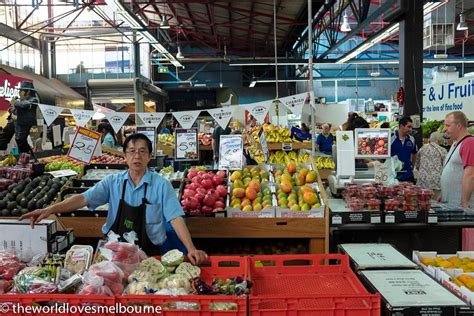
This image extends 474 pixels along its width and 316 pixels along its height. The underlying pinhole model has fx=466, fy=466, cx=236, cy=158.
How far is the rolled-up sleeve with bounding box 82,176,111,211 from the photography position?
3072 millimetres

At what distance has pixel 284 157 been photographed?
7504 mm

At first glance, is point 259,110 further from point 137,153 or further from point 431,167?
point 137,153

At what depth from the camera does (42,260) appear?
248 centimetres

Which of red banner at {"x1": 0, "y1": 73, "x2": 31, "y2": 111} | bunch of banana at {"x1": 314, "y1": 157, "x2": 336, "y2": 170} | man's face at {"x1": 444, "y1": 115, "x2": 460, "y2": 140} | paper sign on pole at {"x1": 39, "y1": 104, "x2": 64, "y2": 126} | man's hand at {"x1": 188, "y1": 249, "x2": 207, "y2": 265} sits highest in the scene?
red banner at {"x1": 0, "y1": 73, "x2": 31, "y2": 111}

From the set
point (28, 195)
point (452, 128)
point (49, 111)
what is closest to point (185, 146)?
point (49, 111)

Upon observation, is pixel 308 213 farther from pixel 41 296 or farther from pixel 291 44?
pixel 291 44

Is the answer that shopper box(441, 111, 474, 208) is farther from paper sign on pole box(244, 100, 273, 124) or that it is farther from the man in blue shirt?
paper sign on pole box(244, 100, 273, 124)

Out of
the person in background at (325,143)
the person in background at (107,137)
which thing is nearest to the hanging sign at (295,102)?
the person in background at (325,143)

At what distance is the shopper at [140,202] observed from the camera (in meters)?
2.94

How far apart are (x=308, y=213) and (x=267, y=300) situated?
207cm

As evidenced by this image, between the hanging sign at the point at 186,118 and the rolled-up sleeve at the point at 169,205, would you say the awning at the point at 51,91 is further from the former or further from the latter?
the rolled-up sleeve at the point at 169,205

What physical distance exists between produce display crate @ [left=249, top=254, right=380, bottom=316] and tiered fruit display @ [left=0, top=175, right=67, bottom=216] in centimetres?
237

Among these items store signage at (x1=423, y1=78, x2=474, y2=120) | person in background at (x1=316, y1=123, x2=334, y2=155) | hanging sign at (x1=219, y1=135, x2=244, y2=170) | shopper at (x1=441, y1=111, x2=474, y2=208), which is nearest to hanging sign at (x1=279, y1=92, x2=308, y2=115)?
hanging sign at (x1=219, y1=135, x2=244, y2=170)

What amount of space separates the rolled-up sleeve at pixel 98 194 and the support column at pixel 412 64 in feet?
21.1
